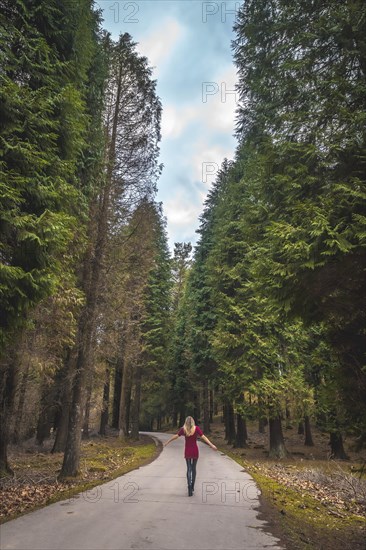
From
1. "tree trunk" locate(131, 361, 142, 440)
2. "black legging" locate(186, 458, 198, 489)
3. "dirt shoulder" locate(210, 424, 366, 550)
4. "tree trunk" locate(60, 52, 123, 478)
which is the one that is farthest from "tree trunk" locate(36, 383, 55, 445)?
"dirt shoulder" locate(210, 424, 366, 550)

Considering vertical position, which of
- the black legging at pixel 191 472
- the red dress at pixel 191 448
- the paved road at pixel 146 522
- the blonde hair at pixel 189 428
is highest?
the blonde hair at pixel 189 428

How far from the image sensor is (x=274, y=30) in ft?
28.2

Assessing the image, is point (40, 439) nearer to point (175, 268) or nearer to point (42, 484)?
point (42, 484)

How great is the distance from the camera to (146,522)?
215 inches

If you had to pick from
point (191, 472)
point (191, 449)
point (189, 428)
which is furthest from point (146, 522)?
point (189, 428)

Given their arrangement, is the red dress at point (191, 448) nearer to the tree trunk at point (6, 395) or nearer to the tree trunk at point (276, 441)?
the tree trunk at point (6, 395)

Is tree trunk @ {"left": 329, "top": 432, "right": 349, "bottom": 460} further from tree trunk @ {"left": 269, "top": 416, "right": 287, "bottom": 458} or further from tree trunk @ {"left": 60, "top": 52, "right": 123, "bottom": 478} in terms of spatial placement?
tree trunk @ {"left": 60, "top": 52, "right": 123, "bottom": 478}

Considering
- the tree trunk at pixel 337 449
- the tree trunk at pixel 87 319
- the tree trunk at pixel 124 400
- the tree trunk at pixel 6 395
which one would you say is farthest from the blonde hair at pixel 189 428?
the tree trunk at pixel 124 400

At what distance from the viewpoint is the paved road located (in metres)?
4.55

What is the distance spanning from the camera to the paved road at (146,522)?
4551 millimetres

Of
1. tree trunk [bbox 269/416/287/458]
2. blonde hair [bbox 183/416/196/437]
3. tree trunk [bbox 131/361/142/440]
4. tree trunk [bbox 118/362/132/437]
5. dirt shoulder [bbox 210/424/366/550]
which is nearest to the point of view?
dirt shoulder [bbox 210/424/366/550]

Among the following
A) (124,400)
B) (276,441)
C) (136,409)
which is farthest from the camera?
(136,409)

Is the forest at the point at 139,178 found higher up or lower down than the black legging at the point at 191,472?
higher up

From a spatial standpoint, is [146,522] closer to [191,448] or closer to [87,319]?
[191,448]
